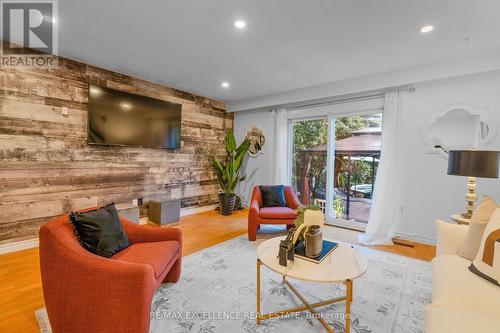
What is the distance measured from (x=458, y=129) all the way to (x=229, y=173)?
383 centimetres

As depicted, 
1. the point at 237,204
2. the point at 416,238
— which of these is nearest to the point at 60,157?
the point at 237,204

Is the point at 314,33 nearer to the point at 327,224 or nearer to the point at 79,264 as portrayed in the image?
the point at 79,264

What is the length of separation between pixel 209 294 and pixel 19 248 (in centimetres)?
267

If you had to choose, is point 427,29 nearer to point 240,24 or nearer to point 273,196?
point 240,24

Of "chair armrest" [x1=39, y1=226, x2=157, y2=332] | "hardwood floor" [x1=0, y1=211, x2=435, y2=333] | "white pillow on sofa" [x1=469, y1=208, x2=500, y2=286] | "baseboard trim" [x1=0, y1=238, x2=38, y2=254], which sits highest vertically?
"white pillow on sofa" [x1=469, y1=208, x2=500, y2=286]

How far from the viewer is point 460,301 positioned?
4.33 feet

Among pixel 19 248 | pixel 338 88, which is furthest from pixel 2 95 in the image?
pixel 338 88

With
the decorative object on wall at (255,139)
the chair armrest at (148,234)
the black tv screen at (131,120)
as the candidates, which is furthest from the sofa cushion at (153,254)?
the decorative object on wall at (255,139)

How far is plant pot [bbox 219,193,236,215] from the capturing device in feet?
16.3

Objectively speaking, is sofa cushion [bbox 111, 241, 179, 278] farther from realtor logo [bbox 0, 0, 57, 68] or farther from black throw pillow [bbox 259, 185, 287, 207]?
realtor logo [bbox 0, 0, 57, 68]

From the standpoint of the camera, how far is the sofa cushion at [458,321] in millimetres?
1110

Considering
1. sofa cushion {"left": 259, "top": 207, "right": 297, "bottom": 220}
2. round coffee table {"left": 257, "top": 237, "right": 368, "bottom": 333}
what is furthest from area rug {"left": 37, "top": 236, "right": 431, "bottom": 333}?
sofa cushion {"left": 259, "top": 207, "right": 297, "bottom": 220}

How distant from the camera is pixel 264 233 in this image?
3.79m

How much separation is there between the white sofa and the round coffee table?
414mm
